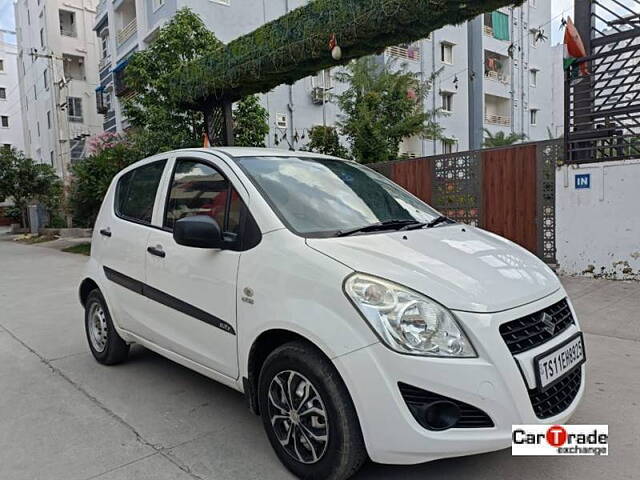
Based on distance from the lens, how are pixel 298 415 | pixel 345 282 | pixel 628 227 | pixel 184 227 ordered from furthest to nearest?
pixel 628 227, pixel 184 227, pixel 298 415, pixel 345 282

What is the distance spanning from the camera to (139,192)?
3.96 m

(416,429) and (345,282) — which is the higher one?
(345,282)

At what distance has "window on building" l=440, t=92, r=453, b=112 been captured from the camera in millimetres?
23953

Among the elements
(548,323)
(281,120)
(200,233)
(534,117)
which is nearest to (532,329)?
(548,323)

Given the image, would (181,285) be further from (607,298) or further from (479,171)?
(479,171)

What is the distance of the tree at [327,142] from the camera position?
18.0m

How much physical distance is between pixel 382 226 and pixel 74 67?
33.3m

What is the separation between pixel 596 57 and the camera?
6.91 meters

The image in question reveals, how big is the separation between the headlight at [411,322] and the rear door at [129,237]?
6.69ft

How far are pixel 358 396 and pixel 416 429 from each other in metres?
0.28

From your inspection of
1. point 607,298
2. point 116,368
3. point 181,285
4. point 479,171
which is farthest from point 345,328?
point 479,171

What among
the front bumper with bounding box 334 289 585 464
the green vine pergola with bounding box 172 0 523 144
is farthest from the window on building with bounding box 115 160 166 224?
the green vine pergola with bounding box 172 0 523 144

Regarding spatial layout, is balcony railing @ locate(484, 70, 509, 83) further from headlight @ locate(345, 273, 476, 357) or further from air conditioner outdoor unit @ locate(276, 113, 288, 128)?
headlight @ locate(345, 273, 476, 357)

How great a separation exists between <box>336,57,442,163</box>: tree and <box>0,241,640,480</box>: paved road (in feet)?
39.4
